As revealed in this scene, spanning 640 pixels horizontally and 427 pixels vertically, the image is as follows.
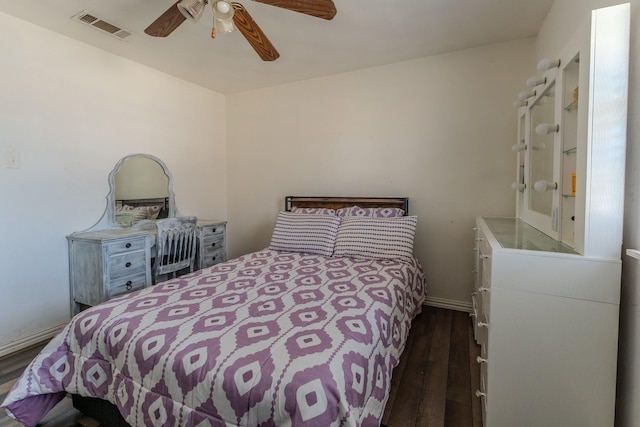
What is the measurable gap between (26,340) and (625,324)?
11.4ft

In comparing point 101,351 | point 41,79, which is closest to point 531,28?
point 101,351

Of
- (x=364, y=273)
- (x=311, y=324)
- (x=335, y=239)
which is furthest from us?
(x=335, y=239)

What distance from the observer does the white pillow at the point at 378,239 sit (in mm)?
2344

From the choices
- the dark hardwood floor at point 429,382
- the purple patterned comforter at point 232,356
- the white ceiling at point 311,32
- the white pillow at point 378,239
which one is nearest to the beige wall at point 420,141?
the white ceiling at point 311,32

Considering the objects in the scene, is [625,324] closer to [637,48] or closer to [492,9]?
[637,48]

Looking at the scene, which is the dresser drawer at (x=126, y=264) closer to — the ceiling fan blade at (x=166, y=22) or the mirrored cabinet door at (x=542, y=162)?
the ceiling fan blade at (x=166, y=22)

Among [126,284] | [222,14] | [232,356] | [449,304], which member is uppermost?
[222,14]

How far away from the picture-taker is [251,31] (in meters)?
1.76

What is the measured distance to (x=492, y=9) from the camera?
201 centimetres

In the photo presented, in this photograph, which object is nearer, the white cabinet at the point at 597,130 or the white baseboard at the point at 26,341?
the white cabinet at the point at 597,130

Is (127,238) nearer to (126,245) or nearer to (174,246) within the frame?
(126,245)

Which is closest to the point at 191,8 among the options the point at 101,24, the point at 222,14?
the point at 222,14

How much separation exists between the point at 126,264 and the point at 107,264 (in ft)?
0.49

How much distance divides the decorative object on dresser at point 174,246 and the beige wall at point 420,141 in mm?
1041
